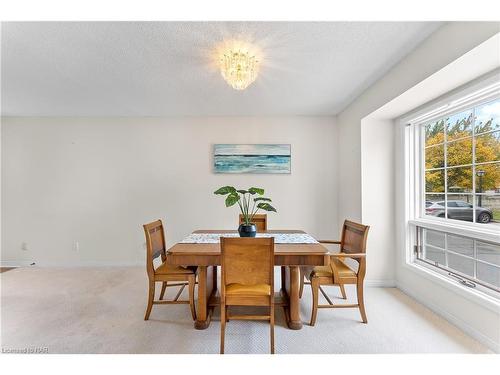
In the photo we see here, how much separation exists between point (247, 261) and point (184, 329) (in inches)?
38.1

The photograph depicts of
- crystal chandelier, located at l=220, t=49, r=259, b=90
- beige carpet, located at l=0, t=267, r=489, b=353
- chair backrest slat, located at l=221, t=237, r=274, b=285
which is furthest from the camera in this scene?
crystal chandelier, located at l=220, t=49, r=259, b=90

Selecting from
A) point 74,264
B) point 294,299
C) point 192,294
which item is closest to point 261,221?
point 294,299

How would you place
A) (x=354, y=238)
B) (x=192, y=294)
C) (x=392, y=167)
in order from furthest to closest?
1. (x=392, y=167)
2. (x=354, y=238)
3. (x=192, y=294)

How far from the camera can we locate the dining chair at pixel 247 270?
1.72 metres

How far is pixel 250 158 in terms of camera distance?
153 inches

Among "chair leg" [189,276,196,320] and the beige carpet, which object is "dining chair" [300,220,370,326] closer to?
the beige carpet

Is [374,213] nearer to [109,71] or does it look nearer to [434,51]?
[434,51]

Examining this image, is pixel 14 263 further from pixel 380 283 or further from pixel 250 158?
pixel 380 283

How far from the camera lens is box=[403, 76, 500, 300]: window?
76.8 inches

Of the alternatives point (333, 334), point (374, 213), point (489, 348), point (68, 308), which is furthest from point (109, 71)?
point (489, 348)

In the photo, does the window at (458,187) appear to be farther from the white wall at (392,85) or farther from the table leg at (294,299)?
the table leg at (294,299)

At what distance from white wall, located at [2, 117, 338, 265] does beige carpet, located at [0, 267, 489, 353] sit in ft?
3.78

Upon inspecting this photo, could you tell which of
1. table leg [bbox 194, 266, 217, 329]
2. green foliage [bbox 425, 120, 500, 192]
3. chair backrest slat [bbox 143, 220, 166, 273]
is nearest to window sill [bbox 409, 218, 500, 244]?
green foliage [bbox 425, 120, 500, 192]

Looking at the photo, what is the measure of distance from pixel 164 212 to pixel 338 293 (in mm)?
2791
